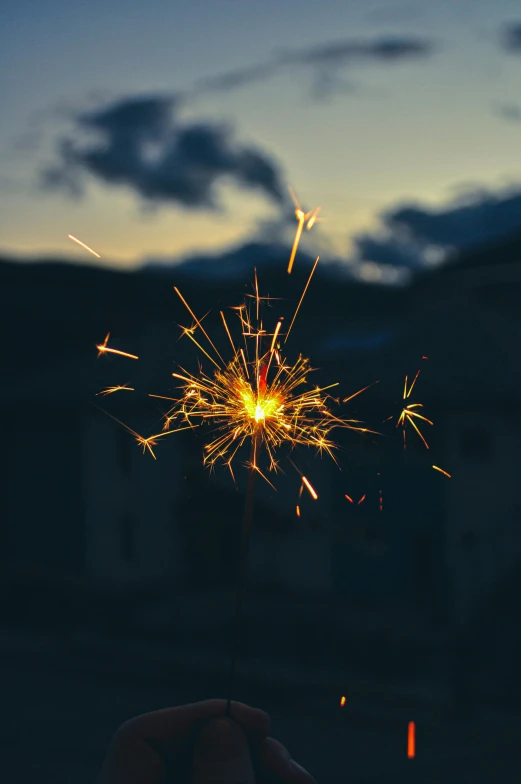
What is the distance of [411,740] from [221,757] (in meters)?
9.17

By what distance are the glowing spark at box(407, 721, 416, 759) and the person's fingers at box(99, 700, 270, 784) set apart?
851 cm

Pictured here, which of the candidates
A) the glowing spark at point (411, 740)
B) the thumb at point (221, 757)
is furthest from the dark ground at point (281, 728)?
the thumb at point (221, 757)

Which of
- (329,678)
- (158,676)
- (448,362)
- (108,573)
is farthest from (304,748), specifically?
(108,573)

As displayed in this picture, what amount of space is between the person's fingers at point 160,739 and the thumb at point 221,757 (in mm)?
60

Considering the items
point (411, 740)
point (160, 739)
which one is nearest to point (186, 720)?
point (160, 739)

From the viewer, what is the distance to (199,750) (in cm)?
297

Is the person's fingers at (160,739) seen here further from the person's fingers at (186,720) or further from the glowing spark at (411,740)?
the glowing spark at (411,740)

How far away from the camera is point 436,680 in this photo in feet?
42.8

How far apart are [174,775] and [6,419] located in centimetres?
1950

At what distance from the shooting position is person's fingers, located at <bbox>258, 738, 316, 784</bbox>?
3021 mm

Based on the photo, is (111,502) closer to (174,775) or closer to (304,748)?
(304,748)

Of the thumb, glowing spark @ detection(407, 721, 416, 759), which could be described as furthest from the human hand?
glowing spark @ detection(407, 721, 416, 759)

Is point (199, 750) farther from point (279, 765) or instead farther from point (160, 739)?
point (279, 765)

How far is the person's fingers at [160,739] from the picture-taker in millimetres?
2883
